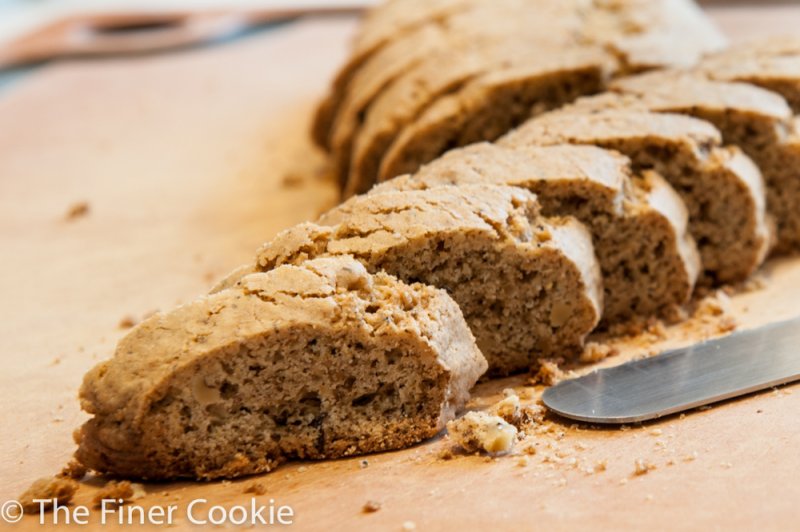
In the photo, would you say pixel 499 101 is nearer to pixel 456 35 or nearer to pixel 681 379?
pixel 456 35

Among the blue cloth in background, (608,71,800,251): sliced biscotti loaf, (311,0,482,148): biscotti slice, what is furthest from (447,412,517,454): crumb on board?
the blue cloth in background

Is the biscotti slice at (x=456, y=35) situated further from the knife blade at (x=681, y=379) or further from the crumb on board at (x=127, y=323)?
the knife blade at (x=681, y=379)

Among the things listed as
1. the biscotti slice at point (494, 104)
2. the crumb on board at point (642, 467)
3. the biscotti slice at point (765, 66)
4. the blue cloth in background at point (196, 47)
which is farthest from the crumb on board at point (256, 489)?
the blue cloth in background at point (196, 47)

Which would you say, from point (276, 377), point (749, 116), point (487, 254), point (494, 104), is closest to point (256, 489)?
point (276, 377)

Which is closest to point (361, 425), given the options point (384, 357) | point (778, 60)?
point (384, 357)

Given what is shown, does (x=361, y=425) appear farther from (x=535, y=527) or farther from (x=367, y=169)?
(x=367, y=169)

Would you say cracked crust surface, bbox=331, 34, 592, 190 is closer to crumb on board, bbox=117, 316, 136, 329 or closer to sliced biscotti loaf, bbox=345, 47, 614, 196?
sliced biscotti loaf, bbox=345, 47, 614, 196

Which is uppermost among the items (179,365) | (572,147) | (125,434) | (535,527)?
(572,147)
